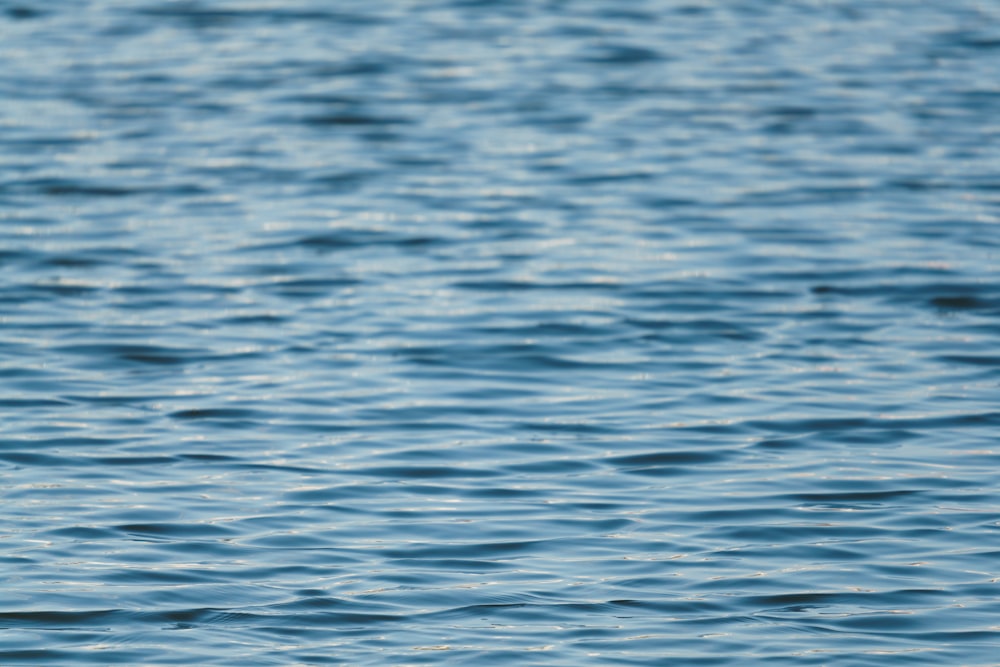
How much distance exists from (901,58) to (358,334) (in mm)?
7374

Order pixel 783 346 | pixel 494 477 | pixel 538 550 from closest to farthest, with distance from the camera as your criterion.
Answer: pixel 538 550
pixel 494 477
pixel 783 346

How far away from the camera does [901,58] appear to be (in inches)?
596

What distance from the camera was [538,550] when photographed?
6.66m

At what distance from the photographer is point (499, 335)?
931 cm

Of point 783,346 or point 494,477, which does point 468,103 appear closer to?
point 783,346

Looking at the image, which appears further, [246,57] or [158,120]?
[246,57]

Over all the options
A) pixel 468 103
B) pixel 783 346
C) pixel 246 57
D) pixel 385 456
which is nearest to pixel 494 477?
pixel 385 456

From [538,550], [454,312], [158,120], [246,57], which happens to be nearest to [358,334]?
[454,312]

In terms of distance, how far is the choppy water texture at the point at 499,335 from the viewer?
6.24 meters

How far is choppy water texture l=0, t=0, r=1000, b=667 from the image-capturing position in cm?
624

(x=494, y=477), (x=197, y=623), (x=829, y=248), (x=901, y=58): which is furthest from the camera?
(x=901, y=58)

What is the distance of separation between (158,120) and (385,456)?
658 centimetres

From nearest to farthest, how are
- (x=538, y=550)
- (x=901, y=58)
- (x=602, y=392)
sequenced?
(x=538, y=550) → (x=602, y=392) → (x=901, y=58)

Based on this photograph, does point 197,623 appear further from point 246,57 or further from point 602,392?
point 246,57
